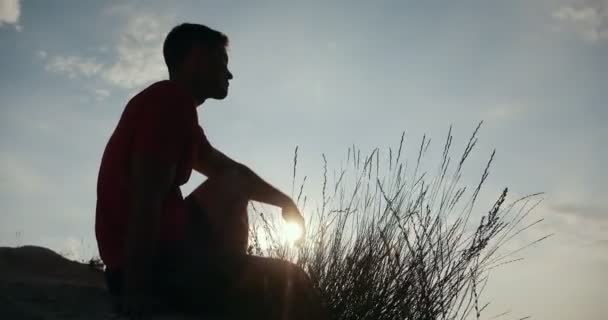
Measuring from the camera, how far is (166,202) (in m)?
1.68

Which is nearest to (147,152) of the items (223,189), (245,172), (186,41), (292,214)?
(223,189)

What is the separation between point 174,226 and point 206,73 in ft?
1.84

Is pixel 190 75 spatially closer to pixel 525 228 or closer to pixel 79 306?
pixel 79 306

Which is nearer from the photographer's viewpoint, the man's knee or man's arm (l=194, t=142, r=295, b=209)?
the man's knee

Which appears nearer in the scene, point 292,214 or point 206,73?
point 206,73

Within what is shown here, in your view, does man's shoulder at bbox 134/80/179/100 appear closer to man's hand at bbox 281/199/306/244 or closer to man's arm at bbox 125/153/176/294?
man's arm at bbox 125/153/176/294

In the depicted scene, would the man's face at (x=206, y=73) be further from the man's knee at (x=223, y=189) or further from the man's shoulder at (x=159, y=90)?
the man's knee at (x=223, y=189)

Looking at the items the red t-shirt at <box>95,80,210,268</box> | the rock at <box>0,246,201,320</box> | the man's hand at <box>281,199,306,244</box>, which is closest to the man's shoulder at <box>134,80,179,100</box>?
the red t-shirt at <box>95,80,210,268</box>

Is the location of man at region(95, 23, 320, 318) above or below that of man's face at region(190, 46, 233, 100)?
below

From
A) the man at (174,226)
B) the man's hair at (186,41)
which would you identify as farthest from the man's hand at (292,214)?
the man's hair at (186,41)

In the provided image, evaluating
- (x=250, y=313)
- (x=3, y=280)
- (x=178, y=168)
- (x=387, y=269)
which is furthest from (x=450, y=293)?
(x=3, y=280)

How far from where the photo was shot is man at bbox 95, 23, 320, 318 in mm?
1531

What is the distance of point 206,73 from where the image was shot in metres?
1.89

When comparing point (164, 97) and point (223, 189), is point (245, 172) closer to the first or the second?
point (223, 189)
